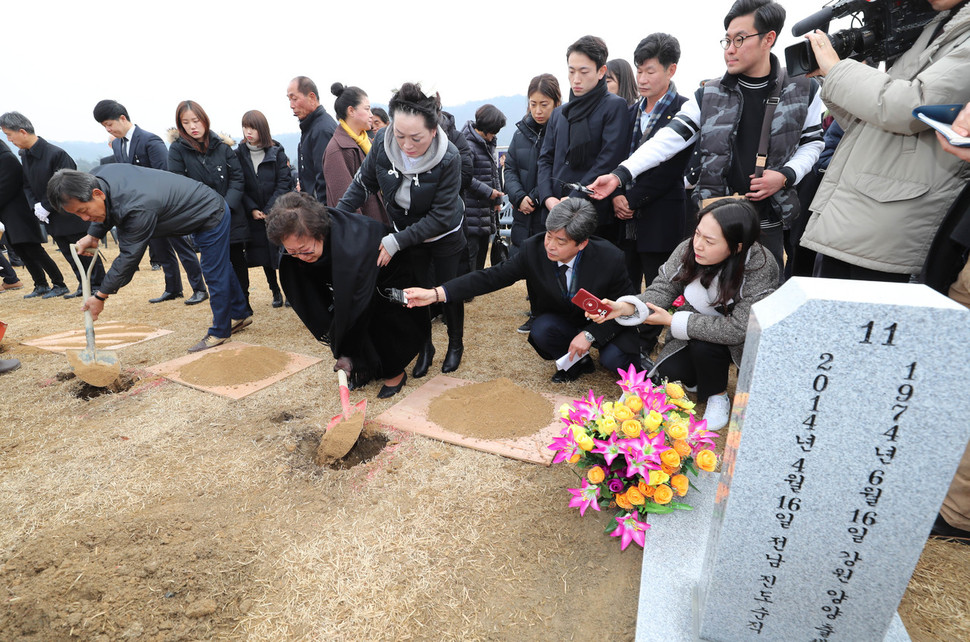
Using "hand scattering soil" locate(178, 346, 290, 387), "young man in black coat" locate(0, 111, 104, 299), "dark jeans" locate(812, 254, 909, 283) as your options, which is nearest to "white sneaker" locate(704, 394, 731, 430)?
"dark jeans" locate(812, 254, 909, 283)

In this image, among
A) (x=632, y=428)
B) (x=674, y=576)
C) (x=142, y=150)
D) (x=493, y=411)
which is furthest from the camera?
(x=142, y=150)

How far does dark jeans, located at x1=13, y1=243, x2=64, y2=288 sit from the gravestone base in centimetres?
692

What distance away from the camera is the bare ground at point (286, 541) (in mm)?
1477

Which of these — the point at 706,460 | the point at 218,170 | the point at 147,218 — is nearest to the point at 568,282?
the point at 706,460

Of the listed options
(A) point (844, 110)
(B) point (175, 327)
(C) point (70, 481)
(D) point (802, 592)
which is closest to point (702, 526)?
(D) point (802, 592)

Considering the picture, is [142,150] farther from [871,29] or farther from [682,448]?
[871,29]

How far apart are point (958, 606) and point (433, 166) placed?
285cm

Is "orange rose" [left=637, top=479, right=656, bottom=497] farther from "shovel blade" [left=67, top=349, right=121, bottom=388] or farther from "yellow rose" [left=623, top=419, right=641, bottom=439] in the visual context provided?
"shovel blade" [left=67, top=349, right=121, bottom=388]

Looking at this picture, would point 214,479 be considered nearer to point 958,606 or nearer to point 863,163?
point 958,606

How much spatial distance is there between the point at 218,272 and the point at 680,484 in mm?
3696

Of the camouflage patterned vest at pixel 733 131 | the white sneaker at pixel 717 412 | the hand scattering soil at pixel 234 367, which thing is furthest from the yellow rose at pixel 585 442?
the hand scattering soil at pixel 234 367

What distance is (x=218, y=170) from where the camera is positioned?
421 cm

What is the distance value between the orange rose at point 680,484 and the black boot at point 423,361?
185 cm

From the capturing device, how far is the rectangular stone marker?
974 mm
